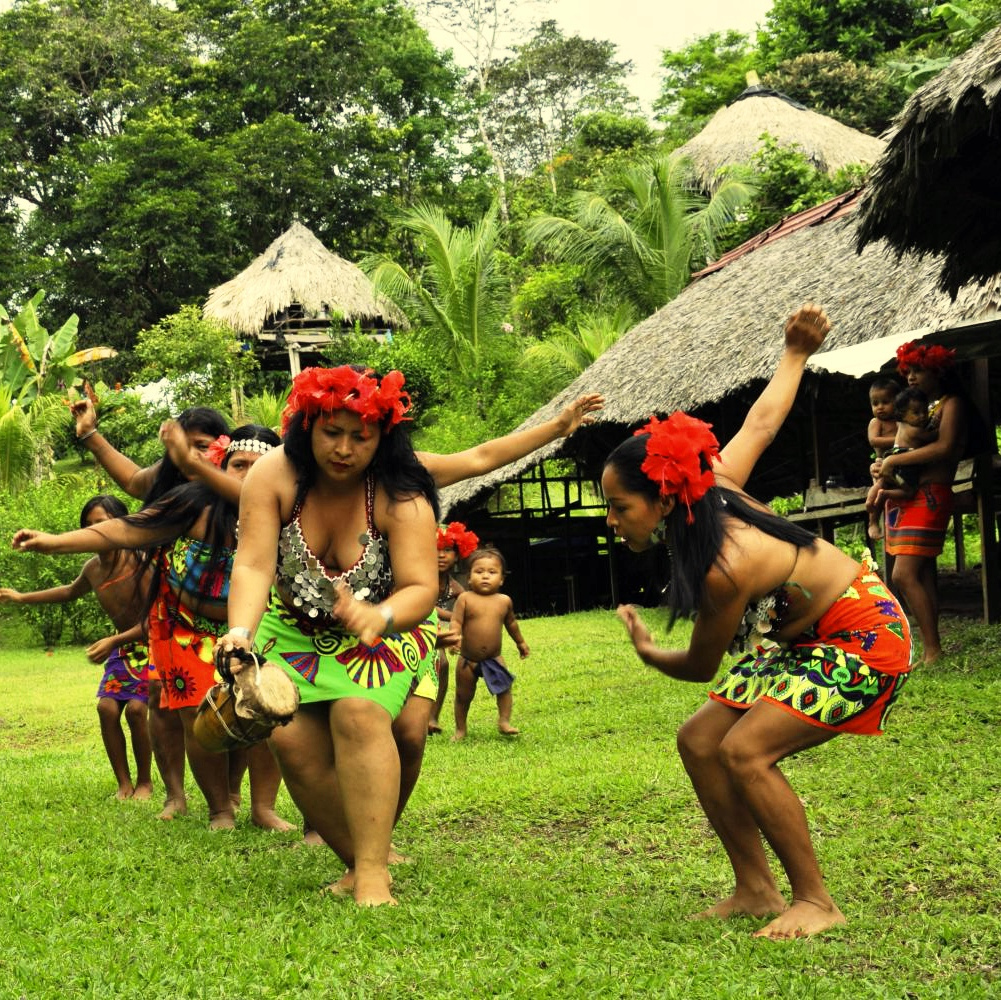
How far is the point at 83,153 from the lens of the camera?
121 ft

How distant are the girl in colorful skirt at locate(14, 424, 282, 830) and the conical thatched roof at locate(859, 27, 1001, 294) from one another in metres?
4.27

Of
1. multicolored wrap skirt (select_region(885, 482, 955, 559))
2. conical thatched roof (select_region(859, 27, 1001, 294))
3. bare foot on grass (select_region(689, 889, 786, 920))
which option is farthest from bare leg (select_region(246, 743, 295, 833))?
conical thatched roof (select_region(859, 27, 1001, 294))

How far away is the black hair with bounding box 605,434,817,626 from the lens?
156 inches

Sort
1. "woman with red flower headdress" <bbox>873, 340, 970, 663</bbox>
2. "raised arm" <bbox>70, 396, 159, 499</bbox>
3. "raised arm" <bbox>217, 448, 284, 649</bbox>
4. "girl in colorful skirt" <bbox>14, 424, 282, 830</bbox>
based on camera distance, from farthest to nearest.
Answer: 1. "woman with red flower headdress" <bbox>873, 340, 970, 663</bbox>
2. "raised arm" <bbox>70, 396, 159, 499</bbox>
3. "girl in colorful skirt" <bbox>14, 424, 282, 830</bbox>
4. "raised arm" <bbox>217, 448, 284, 649</bbox>

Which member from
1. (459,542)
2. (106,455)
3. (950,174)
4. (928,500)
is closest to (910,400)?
(928,500)

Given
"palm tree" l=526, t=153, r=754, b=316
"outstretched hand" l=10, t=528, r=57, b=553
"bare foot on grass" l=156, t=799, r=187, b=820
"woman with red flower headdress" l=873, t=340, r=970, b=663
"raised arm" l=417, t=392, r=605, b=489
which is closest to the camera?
"raised arm" l=417, t=392, r=605, b=489

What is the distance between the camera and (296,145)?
1448 inches

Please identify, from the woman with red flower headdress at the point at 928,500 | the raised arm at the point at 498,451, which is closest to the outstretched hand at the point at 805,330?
the raised arm at the point at 498,451

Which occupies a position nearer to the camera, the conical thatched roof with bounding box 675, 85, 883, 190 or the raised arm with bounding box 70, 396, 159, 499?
the raised arm with bounding box 70, 396, 159, 499

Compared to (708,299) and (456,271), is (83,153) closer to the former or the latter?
(456,271)

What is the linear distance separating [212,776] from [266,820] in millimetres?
332

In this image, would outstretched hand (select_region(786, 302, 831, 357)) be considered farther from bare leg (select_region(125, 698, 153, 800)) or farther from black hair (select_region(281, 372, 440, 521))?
bare leg (select_region(125, 698, 153, 800))

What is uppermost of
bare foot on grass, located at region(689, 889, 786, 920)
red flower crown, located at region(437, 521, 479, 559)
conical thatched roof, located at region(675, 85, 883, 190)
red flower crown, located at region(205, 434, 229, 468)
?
conical thatched roof, located at region(675, 85, 883, 190)

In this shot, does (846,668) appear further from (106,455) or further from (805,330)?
(106,455)
